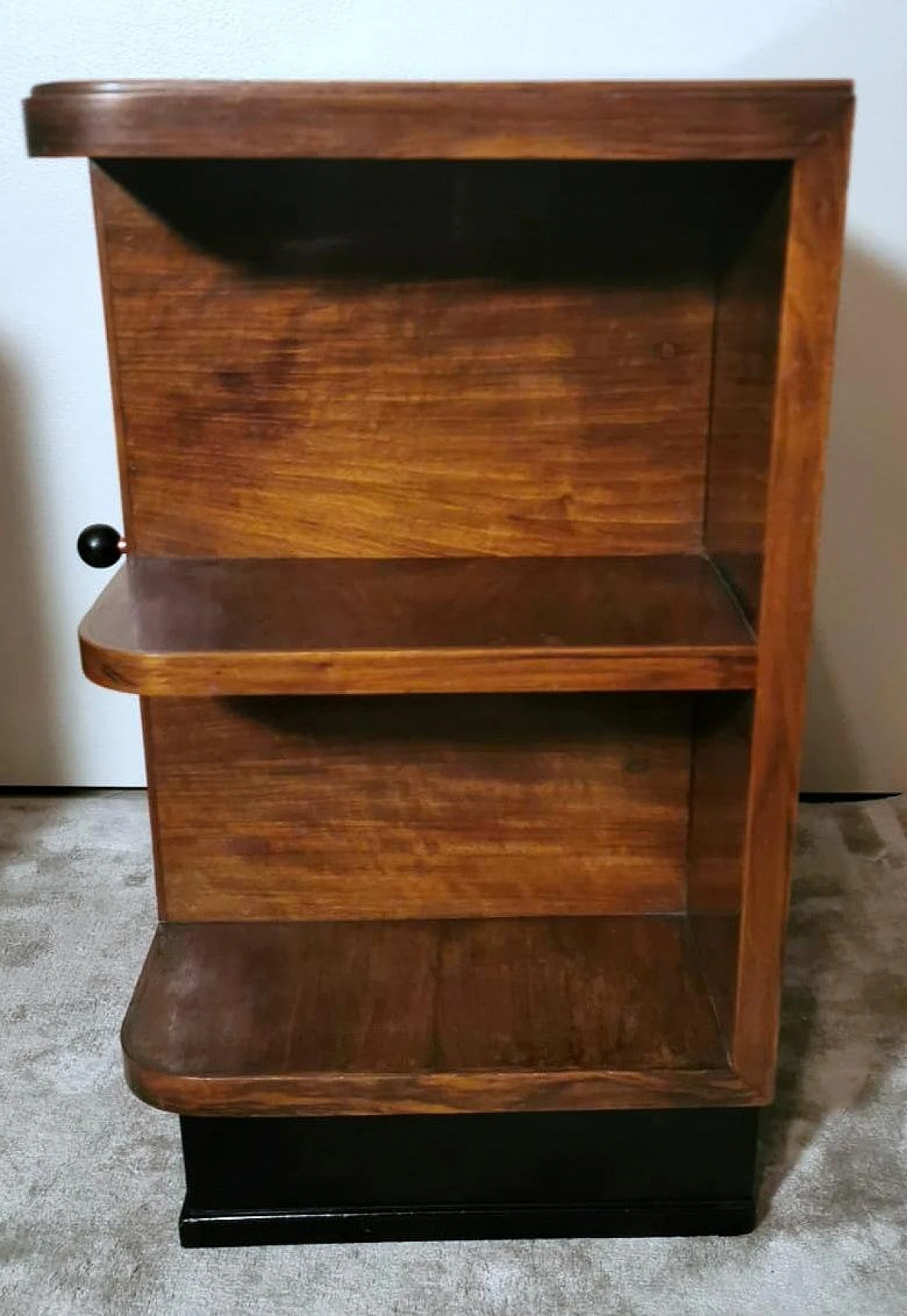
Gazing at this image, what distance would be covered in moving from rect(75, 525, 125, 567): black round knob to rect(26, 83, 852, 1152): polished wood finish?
0.02 meters

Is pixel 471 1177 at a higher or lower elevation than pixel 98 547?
lower

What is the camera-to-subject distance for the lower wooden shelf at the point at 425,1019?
952mm

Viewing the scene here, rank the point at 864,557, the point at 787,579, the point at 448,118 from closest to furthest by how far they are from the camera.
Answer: the point at 448,118, the point at 787,579, the point at 864,557

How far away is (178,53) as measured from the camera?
57.7 inches

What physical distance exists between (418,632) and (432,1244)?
0.53m

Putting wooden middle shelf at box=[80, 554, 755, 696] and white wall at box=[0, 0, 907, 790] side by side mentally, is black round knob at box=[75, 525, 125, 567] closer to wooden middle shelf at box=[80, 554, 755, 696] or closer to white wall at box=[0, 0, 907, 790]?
wooden middle shelf at box=[80, 554, 755, 696]

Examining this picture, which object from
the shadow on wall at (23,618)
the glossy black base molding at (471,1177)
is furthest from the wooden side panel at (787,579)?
the shadow on wall at (23,618)

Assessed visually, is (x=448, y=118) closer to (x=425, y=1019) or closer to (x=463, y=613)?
(x=463, y=613)

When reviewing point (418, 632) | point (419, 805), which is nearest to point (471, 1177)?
point (419, 805)

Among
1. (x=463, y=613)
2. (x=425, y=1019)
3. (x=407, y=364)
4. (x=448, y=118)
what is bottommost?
(x=425, y=1019)

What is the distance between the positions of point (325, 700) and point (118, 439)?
29 centimetres

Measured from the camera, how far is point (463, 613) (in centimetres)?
94

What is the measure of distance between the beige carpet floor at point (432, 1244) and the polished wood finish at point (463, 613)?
5.9 inches

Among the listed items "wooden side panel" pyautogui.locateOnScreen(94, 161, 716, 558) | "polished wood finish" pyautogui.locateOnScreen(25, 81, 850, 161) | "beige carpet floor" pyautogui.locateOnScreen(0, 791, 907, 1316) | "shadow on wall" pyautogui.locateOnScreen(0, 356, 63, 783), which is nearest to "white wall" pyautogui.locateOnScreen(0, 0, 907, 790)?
"shadow on wall" pyautogui.locateOnScreen(0, 356, 63, 783)
